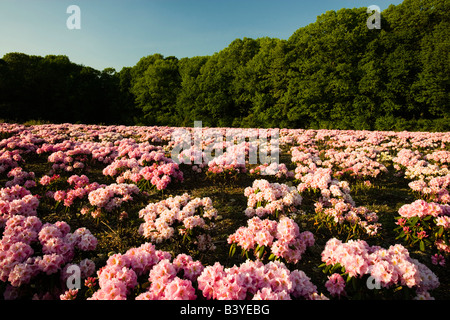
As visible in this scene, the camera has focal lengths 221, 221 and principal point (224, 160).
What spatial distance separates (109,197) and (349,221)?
474cm

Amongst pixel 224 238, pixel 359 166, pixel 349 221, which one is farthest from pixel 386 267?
pixel 359 166

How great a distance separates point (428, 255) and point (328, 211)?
1.71 meters

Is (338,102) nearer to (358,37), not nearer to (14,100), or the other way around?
(358,37)

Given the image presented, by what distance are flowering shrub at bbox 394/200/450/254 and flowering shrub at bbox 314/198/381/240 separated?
0.45 m

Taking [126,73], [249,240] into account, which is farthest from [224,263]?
[126,73]

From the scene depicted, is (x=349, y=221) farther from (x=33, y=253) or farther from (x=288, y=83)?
(x=288, y=83)

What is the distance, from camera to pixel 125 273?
2.23 m

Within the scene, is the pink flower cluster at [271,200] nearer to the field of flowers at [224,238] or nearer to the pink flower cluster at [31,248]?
the field of flowers at [224,238]

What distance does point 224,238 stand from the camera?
4.43 metres

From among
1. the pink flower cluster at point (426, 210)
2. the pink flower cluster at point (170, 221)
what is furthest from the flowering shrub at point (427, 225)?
the pink flower cluster at point (170, 221)

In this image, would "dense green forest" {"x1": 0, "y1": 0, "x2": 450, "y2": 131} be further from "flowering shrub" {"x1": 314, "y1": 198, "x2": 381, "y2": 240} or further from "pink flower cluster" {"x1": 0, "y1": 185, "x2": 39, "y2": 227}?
"pink flower cluster" {"x1": 0, "y1": 185, "x2": 39, "y2": 227}

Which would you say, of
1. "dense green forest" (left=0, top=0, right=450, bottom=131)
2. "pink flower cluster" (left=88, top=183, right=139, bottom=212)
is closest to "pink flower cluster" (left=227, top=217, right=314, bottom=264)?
"pink flower cluster" (left=88, top=183, right=139, bottom=212)

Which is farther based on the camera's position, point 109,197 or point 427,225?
point 109,197

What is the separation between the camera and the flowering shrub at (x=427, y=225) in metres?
3.57
